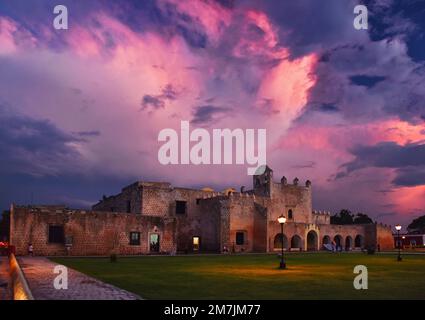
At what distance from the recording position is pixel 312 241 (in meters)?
55.6

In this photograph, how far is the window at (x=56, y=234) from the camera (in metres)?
33.9

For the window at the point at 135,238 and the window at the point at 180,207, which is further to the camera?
the window at the point at 180,207

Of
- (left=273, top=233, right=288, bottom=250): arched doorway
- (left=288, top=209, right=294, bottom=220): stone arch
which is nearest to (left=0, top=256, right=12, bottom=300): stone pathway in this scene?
(left=273, top=233, right=288, bottom=250): arched doorway

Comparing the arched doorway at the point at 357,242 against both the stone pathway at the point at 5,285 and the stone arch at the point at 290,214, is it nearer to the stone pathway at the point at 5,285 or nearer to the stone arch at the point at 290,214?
the stone arch at the point at 290,214

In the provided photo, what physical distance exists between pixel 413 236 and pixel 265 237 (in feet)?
110

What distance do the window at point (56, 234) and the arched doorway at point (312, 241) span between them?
30.5 m

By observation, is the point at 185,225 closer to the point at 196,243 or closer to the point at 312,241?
the point at 196,243

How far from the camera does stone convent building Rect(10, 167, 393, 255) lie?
3409cm

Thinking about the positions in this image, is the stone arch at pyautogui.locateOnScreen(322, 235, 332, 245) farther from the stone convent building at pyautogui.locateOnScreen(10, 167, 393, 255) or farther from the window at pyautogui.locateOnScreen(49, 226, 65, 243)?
the window at pyautogui.locateOnScreen(49, 226, 65, 243)

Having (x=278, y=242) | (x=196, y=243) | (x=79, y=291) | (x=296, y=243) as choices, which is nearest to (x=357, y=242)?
(x=296, y=243)

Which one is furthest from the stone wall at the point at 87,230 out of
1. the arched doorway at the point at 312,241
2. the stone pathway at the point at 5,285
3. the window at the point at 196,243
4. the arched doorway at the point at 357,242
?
the arched doorway at the point at 357,242

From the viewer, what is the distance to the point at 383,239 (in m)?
63.2

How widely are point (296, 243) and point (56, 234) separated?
28.9 meters
